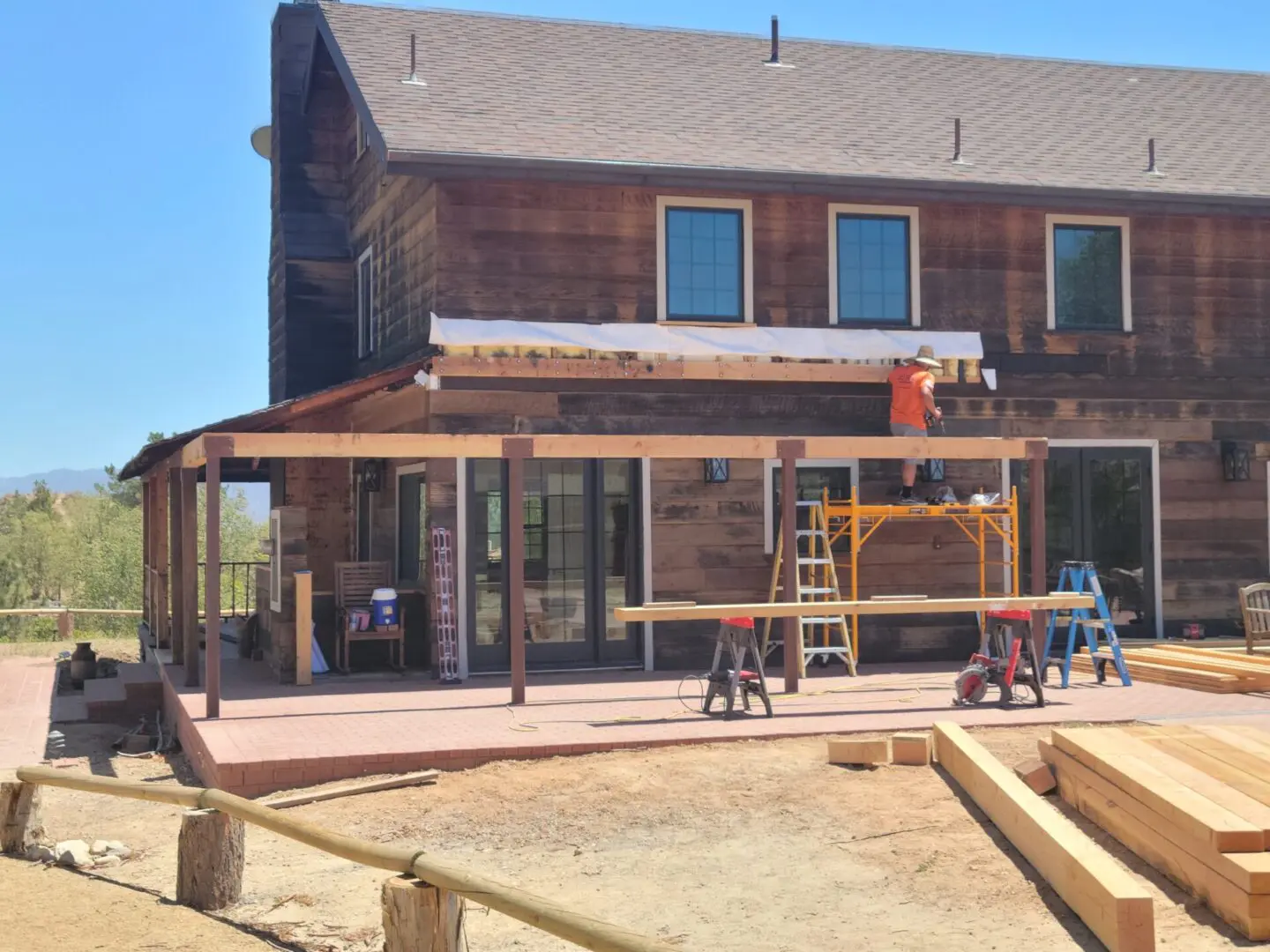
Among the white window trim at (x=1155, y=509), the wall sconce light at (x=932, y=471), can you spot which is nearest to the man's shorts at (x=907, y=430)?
the wall sconce light at (x=932, y=471)

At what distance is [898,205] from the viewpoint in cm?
1438

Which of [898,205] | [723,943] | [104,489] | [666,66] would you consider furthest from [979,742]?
[104,489]

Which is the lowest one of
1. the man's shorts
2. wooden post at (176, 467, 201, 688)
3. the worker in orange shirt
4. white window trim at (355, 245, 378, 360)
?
wooden post at (176, 467, 201, 688)

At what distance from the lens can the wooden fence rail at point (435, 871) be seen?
14.8 feet

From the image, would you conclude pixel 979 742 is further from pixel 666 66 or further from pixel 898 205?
pixel 666 66

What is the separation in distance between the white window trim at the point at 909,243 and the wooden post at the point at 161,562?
842 centimetres

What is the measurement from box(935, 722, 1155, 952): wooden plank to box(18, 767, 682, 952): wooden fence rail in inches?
83.8

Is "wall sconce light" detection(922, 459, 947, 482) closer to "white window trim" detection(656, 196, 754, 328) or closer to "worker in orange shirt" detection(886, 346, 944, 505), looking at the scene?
"worker in orange shirt" detection(886, 346, 944, 505)

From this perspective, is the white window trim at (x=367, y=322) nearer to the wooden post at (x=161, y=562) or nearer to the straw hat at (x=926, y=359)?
the wooden post at (x=161, y=562)

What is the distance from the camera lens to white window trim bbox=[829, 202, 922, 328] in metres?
14.2

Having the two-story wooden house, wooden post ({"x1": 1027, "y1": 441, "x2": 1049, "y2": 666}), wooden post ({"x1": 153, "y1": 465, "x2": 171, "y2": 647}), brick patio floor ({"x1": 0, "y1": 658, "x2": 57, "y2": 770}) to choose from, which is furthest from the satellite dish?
wooden post ({"x1": 1027, "y1": 441, "x2": 1049, "y2": 666})

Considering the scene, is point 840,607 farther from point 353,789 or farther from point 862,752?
point 353,789

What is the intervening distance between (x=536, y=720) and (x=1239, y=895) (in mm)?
5576

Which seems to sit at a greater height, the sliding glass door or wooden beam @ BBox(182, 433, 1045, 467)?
wooden beam @ BBox(182, 433, 1045, 467)
